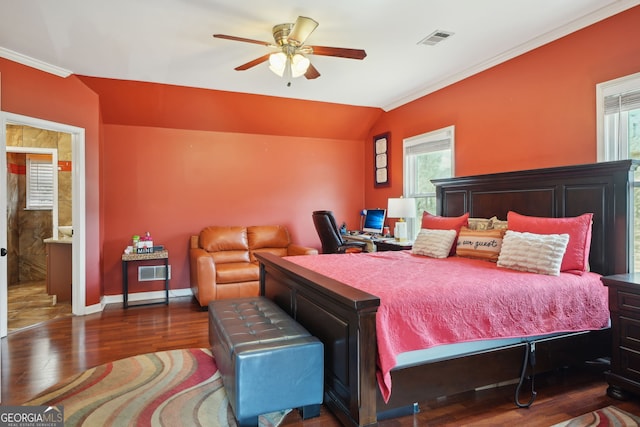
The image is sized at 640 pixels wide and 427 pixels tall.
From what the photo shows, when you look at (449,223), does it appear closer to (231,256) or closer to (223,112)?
(231,256)

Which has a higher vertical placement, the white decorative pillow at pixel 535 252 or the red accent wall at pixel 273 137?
the red accent wall at pixel 273 137

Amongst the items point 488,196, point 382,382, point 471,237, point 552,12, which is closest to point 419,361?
point 382,382

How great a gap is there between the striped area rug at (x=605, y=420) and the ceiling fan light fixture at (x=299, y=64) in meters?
2.94

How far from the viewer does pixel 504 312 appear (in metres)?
2.21

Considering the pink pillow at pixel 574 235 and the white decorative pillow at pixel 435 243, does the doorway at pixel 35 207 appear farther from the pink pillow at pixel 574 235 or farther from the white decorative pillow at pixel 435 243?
the pink pillow at pixel 574 235

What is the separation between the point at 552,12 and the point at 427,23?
0.91 m

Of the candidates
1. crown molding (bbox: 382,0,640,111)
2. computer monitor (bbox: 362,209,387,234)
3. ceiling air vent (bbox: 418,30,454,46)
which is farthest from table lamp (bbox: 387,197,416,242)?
ceiling air vent (bbox: 418,30,454,46)

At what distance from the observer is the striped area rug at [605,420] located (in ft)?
6.84

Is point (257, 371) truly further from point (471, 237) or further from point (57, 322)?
point (57, 322)

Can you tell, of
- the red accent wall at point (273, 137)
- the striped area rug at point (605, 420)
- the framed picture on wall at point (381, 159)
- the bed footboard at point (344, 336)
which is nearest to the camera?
the bed footboard at point (344, 336)

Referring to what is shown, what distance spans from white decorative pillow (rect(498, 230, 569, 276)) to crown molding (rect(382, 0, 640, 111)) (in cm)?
169

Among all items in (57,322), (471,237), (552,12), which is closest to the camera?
(552,12)

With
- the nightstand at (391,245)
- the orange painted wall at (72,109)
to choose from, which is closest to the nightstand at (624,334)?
the nightstand at (391,245)

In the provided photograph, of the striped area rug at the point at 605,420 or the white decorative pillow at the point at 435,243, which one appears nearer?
the striped area rug at the point at 605,420
